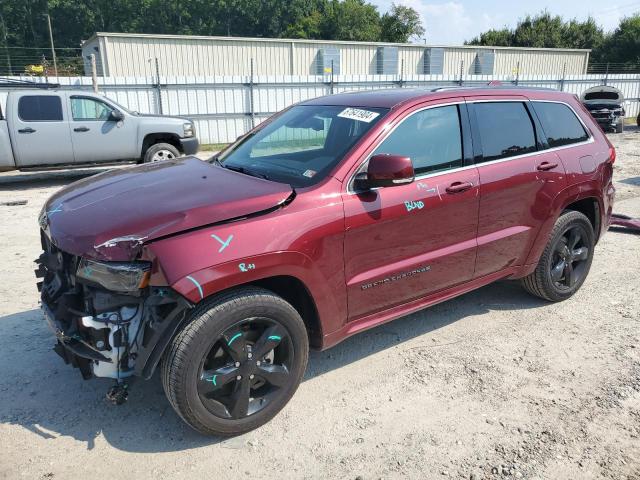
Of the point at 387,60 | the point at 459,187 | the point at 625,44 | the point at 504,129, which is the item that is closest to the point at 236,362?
the point at 459,187

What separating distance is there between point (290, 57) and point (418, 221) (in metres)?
24.1

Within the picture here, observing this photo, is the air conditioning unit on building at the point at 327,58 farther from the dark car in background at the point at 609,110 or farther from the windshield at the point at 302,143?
the windshield at the point at 302,143

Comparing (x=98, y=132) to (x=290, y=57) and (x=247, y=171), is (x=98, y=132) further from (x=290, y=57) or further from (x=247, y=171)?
(x=290, y=57)

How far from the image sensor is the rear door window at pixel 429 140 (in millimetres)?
3482

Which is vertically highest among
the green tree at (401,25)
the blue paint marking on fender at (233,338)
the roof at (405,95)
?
the green tree at (401,25)

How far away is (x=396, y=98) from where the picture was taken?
3684 mm

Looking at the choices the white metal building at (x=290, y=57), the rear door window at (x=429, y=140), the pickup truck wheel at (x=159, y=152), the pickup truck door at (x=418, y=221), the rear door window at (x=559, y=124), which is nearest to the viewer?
the pickup truck door at (x=418, y=221)

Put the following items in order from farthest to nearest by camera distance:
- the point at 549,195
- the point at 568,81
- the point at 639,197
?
the point at 568,81, the point at 639,197, the point at 549,195

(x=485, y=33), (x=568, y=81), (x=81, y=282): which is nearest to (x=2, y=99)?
(x=81, y=282)

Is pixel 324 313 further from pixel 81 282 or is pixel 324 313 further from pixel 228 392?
pixel 81 282

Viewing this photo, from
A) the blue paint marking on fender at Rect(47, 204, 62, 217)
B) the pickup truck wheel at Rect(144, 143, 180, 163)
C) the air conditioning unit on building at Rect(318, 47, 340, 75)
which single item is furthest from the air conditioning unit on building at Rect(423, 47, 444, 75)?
the blue paint marking on fender at Rect(47, 204, 62, 217)

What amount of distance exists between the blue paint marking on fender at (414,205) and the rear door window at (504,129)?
775 mm

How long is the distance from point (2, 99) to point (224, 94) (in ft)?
25.2

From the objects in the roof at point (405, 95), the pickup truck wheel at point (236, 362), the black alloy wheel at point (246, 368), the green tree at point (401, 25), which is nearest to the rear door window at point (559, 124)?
the roof at point (405, 95)
